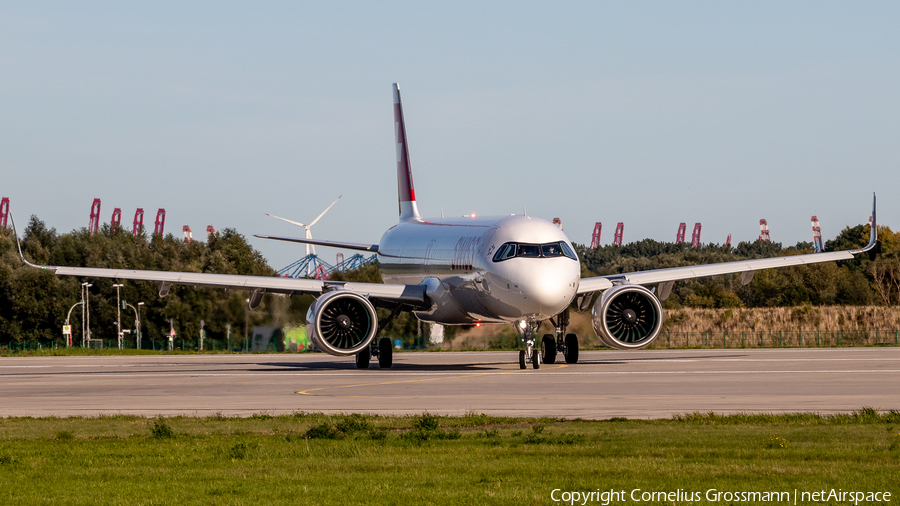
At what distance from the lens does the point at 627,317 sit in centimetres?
3553

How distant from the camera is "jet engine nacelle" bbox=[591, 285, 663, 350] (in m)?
35.1

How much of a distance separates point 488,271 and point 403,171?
60.0 feet

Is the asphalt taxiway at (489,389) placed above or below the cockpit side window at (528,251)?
→ below

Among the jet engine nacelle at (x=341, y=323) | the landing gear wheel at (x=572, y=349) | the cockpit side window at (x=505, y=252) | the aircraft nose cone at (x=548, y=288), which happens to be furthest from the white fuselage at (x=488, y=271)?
the jet engine nacelle at (x=341, y=323)

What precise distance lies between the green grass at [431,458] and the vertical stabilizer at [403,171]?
32.9 meters

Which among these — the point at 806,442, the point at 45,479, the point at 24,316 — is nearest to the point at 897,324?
the point at 806,442

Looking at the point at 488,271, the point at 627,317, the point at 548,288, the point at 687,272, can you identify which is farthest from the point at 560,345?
the point at 687,272

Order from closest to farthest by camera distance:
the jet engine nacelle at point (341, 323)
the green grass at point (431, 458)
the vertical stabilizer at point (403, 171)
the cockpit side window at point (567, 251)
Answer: the green grass at point (431, 458) → the cockpit side window at point (567, 251) → the jet engine nacelle at point (341, 323) → the vertical stabilizer at point (403, 171)

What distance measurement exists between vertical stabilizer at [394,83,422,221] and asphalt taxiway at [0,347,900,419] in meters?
13.5

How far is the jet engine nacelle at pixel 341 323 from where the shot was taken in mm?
34719

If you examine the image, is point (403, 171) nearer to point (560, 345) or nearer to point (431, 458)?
point (560, 345)

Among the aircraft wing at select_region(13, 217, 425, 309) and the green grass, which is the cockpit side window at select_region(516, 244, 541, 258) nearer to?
the aircraft wing at select_region(13, 217, 425, 309)

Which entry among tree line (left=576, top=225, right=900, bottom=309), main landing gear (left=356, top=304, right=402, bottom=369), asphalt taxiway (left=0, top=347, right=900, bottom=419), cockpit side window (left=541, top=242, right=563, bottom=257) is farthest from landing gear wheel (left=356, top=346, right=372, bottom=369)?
tree line (left=576, top=225, right=900, bottom=309)

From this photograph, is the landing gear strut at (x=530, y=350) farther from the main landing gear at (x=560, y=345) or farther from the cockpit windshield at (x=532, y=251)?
the cockpit windshield at (x=532, y=251)
